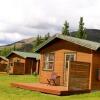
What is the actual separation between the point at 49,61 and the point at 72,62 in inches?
230

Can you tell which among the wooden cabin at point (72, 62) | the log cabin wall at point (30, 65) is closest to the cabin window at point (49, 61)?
the wooden cabin at point (72, 62)

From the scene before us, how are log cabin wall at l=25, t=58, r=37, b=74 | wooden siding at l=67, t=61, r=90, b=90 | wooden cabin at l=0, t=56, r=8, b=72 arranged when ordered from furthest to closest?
wooden cabin at l=0, t=56, r=8, b=72, log cabin wall at l=25, t=58, r=37, b=74, wooden siding at l=67, t=61, r=90, b=90

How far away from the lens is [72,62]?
65.9 feet

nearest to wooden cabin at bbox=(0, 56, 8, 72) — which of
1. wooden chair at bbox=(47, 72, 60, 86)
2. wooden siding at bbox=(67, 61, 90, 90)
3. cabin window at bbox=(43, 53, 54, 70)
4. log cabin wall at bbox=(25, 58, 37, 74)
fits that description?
log cabin wall at bbox=(25, 58, 37, 74)

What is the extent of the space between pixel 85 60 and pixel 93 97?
14.2ft

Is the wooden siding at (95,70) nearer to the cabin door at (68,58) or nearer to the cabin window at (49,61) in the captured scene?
the cabin door at (68,58)

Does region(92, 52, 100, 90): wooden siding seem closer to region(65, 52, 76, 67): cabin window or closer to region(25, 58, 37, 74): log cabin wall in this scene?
region(65, 52, 76, 67): cabin window

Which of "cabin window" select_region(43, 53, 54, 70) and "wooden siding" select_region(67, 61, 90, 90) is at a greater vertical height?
"cabin window" select_region(43, 53, 54, 70)

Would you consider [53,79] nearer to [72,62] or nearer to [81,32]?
[72,62]

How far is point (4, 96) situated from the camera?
59.7 feet

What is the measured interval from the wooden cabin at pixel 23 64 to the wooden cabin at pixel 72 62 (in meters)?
20.3

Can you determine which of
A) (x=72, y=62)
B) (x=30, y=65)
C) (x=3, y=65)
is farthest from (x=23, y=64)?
(x=72, y=62)

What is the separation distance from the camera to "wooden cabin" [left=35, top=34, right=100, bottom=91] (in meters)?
20.5

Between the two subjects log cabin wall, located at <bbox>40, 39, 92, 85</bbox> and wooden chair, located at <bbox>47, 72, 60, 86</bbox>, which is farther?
wooden chair, located at <bbox>47, 72, 60, 86</bbox>
